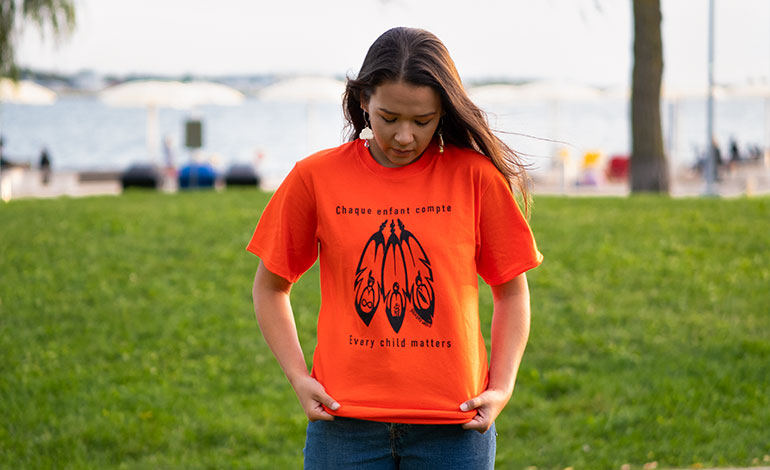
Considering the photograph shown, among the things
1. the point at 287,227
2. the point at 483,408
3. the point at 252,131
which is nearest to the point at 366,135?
the point at 287,227

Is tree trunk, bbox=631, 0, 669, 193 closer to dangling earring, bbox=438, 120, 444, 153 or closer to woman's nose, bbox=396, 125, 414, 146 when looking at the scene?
dangling earring, bbox=438, 120, 444, 153

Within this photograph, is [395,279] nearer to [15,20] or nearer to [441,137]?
[441,137]

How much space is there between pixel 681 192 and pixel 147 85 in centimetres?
1490

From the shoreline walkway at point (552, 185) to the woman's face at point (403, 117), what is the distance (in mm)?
17410

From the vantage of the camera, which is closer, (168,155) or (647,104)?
(647,104)

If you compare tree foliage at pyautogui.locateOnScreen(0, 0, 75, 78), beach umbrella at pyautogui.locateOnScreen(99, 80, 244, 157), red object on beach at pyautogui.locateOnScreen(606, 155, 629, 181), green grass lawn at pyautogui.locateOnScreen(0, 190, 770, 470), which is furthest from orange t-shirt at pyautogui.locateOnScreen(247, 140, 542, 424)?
red object on beach at pyautogui.locateOnScreen(606, 155, 629, 181)

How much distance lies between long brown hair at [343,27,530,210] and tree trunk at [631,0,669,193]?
11028 mm

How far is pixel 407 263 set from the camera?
1.90 m

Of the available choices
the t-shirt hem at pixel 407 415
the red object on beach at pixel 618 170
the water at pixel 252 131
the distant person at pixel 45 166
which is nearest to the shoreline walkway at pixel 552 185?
the distant person at pixel 45 166

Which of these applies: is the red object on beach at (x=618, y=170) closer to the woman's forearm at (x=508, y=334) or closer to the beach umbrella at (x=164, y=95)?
the beach umbrella at (x=164, y=95)

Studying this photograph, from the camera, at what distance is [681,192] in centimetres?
2081

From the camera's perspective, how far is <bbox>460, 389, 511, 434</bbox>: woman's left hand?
6.20 feet

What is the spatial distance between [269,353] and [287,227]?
449 centimetres

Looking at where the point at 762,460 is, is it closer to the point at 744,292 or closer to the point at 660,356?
the point at 660,356
